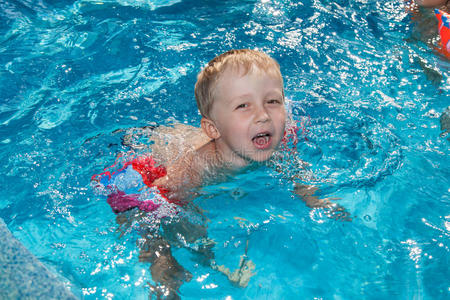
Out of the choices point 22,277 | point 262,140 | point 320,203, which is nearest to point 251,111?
point 262,140

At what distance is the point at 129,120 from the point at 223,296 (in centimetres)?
198

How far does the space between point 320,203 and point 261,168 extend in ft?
1.86

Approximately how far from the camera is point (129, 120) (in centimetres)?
382

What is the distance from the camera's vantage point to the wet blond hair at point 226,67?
2848 mm

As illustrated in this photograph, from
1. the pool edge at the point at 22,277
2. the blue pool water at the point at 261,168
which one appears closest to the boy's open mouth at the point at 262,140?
the blue pool water at the point at 261,168

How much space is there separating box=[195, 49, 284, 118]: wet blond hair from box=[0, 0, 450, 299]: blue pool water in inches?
25.5

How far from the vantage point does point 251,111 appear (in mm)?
2752

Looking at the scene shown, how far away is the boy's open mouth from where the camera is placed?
2787mm

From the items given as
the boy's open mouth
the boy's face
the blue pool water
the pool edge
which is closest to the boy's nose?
the boy's face

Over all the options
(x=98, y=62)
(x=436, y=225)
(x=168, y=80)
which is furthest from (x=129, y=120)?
(x=436, y=225)

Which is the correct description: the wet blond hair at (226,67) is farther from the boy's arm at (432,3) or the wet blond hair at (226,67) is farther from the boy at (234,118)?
the boy's arm at (432,3)

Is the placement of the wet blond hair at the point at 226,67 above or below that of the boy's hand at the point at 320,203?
above

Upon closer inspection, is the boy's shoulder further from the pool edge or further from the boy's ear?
the pool edge

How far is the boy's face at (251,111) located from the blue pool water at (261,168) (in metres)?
0.45
